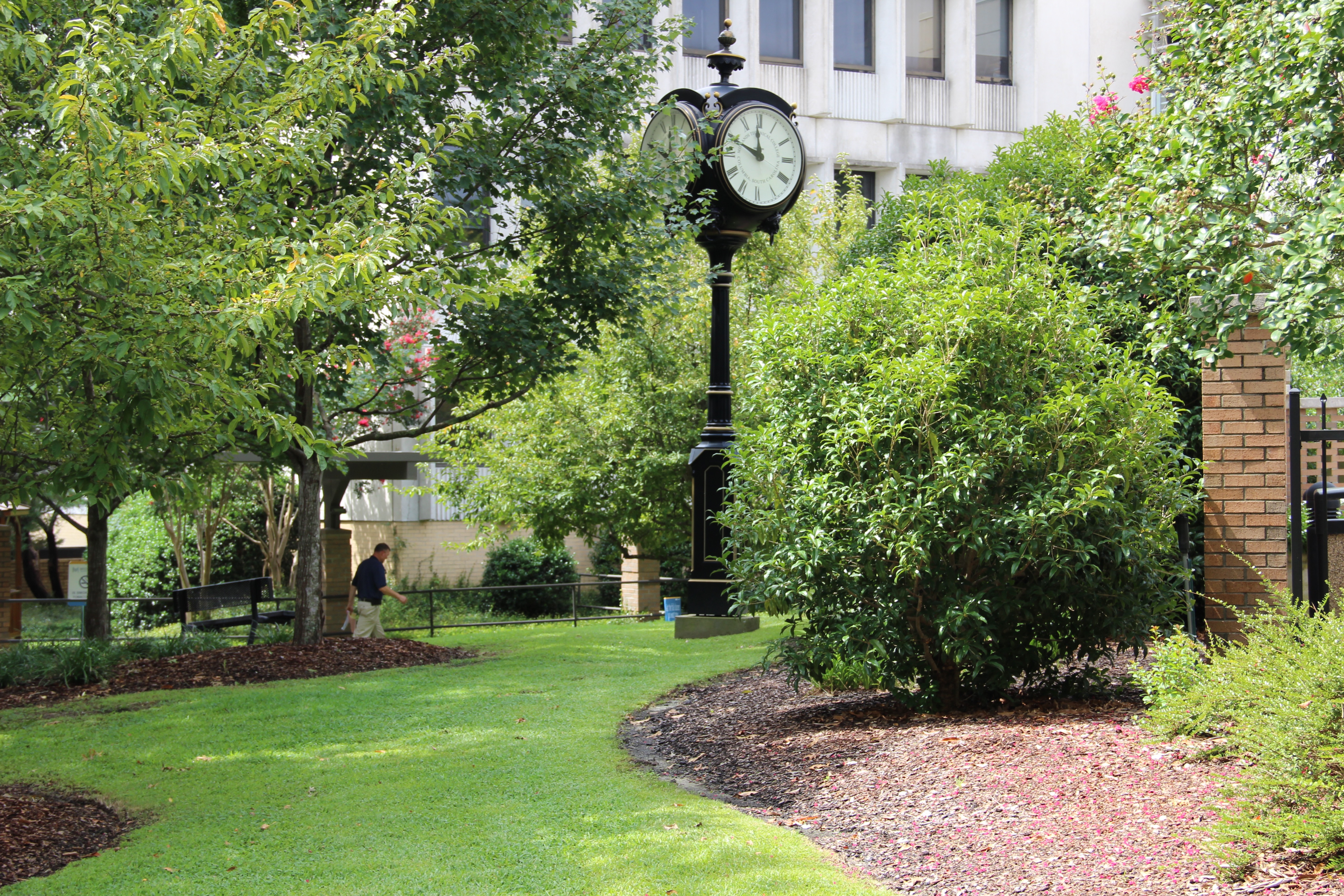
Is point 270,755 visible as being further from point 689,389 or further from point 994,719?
point 689,389

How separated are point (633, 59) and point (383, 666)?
699 cm

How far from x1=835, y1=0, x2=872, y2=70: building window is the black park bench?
18.7 meters

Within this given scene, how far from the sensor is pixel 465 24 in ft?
39.3

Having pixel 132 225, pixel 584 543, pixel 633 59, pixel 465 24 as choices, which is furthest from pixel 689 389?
pixel 132 225

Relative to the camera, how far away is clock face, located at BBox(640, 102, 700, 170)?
13031mm

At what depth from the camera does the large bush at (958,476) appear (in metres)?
6.89

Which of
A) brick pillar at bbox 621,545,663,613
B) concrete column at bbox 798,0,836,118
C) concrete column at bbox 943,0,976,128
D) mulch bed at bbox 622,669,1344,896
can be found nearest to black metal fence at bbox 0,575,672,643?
brick pillar at bbox 621,545,663,613

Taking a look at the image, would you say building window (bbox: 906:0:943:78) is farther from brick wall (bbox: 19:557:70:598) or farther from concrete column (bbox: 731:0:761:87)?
brick wall (bbox: 19:557:70:598)

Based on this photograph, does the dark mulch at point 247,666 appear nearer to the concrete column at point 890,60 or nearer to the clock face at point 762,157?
the clock face at point 762,157

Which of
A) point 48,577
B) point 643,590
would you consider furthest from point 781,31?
point 48,577

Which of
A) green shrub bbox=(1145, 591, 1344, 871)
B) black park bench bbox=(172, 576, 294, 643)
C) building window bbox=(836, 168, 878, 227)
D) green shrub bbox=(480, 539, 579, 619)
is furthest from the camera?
building window bbox=(836, 168, 878, 227)

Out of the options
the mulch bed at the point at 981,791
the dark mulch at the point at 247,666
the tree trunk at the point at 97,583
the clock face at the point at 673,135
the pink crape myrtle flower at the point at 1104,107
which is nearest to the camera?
the mulch bed at the point at 981,791

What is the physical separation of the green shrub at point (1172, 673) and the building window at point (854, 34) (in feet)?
77.6

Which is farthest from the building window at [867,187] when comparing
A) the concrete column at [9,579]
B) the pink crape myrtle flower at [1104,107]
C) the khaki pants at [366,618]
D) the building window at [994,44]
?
the concrete column at [9,579]
